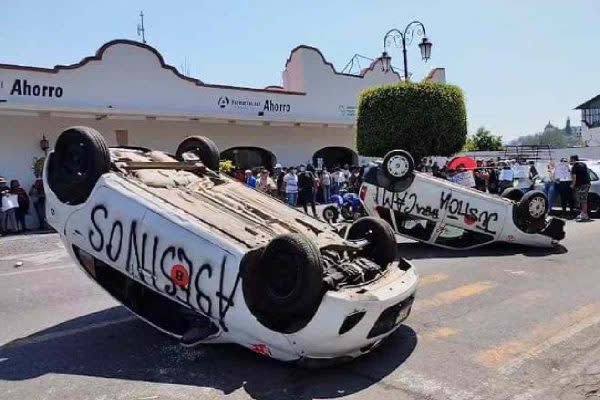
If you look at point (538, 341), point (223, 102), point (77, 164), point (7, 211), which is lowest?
point (538, 341)

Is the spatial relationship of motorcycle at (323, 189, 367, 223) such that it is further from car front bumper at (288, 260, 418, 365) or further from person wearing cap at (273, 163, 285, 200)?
car front bumper at (288, 260, 418, 365)

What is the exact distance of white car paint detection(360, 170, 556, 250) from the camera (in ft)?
31.1

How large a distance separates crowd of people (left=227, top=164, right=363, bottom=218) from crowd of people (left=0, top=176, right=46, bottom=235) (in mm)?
5470

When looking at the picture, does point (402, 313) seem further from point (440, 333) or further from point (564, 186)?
point (564, 186)

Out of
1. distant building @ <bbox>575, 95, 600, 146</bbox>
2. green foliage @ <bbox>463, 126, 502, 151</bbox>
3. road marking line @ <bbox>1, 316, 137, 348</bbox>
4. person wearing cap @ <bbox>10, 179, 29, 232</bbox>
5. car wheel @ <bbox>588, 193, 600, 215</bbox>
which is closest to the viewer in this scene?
road marking line @ <bbox>1, 316, 137, 348</bbox>

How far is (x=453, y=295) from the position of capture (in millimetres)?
6734

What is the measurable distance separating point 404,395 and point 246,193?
269 centimetres

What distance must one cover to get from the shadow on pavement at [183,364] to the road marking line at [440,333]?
4.1 inches

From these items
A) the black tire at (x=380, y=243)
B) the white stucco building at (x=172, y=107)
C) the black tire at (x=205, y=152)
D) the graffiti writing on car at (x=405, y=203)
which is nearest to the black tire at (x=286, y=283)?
the black tire at (x=380, y=243)

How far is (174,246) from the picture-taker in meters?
4.57

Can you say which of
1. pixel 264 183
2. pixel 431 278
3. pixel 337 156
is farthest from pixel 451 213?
pixel 337 156

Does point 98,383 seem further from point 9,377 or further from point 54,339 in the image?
point 54,339

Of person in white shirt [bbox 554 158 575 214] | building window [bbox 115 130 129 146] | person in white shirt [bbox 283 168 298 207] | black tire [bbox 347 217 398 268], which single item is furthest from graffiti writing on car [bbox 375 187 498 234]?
building window [bbox 115 130 129 146]

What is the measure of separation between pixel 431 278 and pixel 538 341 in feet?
8.78
